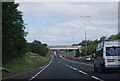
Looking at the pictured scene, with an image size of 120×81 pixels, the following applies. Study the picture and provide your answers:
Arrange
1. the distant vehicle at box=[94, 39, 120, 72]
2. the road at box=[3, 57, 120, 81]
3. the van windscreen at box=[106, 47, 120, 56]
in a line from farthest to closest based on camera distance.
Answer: the van windscreen at box=[106, 47, 120, 56] < the distant vehicle at box=[94, 39, 120, 72] < the road at box=[3, 57, 120, 81]

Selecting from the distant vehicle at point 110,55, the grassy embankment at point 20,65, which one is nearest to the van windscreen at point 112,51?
the distant vehicle at point 110,55

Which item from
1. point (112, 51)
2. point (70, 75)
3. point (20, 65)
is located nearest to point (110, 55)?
point (112, 51)

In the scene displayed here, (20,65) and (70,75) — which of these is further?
(20,65)

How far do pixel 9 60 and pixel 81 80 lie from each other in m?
34.9

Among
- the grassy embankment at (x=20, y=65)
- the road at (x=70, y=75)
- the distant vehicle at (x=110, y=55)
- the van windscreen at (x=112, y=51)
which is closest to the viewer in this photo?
the road at (x=70, y=75)

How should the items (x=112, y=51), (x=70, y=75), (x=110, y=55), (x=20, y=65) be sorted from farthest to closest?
(x=20, y=65), (x=112, y=51), (x=110, y=55), (x=70, y=75)

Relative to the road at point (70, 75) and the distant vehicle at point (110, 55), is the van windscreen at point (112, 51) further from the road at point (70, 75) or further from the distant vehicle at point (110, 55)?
the road at point (70, 75)

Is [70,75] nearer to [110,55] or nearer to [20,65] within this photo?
[110,55]

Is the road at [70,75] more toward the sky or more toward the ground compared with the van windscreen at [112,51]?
more toward the ground

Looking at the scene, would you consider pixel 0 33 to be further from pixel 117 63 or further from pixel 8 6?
pixel 117 63

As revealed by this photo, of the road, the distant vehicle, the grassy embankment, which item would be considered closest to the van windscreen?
the distant vehicle

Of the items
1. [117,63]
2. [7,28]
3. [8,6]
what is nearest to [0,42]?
[7,28]

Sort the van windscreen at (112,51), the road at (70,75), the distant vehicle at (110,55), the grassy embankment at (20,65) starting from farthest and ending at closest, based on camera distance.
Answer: the grassy embankment at (20,65) < the van windscreen at (112,51) < the distant vehicle at (110,55) < the road at (70,75)

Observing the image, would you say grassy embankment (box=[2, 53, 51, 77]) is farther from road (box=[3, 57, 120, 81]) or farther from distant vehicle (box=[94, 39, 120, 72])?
distant vehicle (box=[94, 39, 120, 72])
